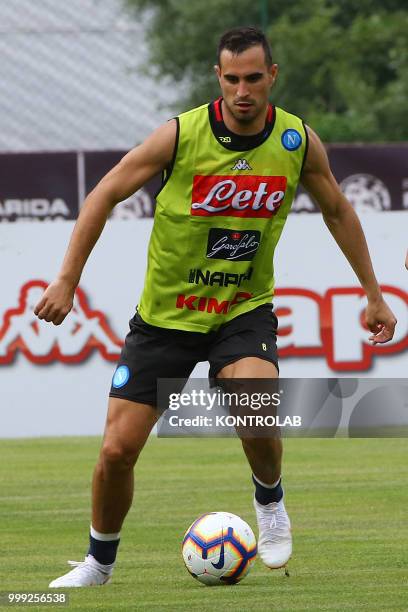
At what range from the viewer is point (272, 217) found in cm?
754

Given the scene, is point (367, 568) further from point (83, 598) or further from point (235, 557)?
point (83, 598)

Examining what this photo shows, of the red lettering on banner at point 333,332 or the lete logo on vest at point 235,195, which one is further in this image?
the red lettering on banner at point 333,332

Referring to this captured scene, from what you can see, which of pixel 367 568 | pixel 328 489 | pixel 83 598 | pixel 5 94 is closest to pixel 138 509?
pixel 328 489

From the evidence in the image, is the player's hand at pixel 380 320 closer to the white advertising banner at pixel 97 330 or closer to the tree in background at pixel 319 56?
the white advertising banner at pixel 97 330

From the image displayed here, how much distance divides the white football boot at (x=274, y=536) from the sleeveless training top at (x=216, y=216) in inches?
37.3

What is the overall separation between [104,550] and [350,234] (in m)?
1.83

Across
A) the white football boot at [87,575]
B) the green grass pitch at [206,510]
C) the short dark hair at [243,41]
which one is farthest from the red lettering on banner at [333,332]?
the short dark hair at [243,41]

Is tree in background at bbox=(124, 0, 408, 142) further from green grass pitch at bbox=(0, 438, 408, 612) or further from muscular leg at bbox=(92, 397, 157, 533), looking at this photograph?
muscular leg at bbox=(92, 397, 157, 533)

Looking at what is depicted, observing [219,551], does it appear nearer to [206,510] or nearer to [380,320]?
[380,320]

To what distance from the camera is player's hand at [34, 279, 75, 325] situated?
7000 mm

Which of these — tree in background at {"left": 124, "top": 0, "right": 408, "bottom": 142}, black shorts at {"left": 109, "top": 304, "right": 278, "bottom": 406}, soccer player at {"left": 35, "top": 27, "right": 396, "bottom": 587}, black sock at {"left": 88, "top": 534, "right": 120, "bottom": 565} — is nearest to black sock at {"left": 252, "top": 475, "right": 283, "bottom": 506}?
soccer player at {"left": 35, "top": 27, "right": 396, "bottom": 587}

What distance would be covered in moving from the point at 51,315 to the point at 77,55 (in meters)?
35.6

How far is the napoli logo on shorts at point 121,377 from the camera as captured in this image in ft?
24.5

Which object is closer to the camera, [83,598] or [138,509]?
[83,598]
